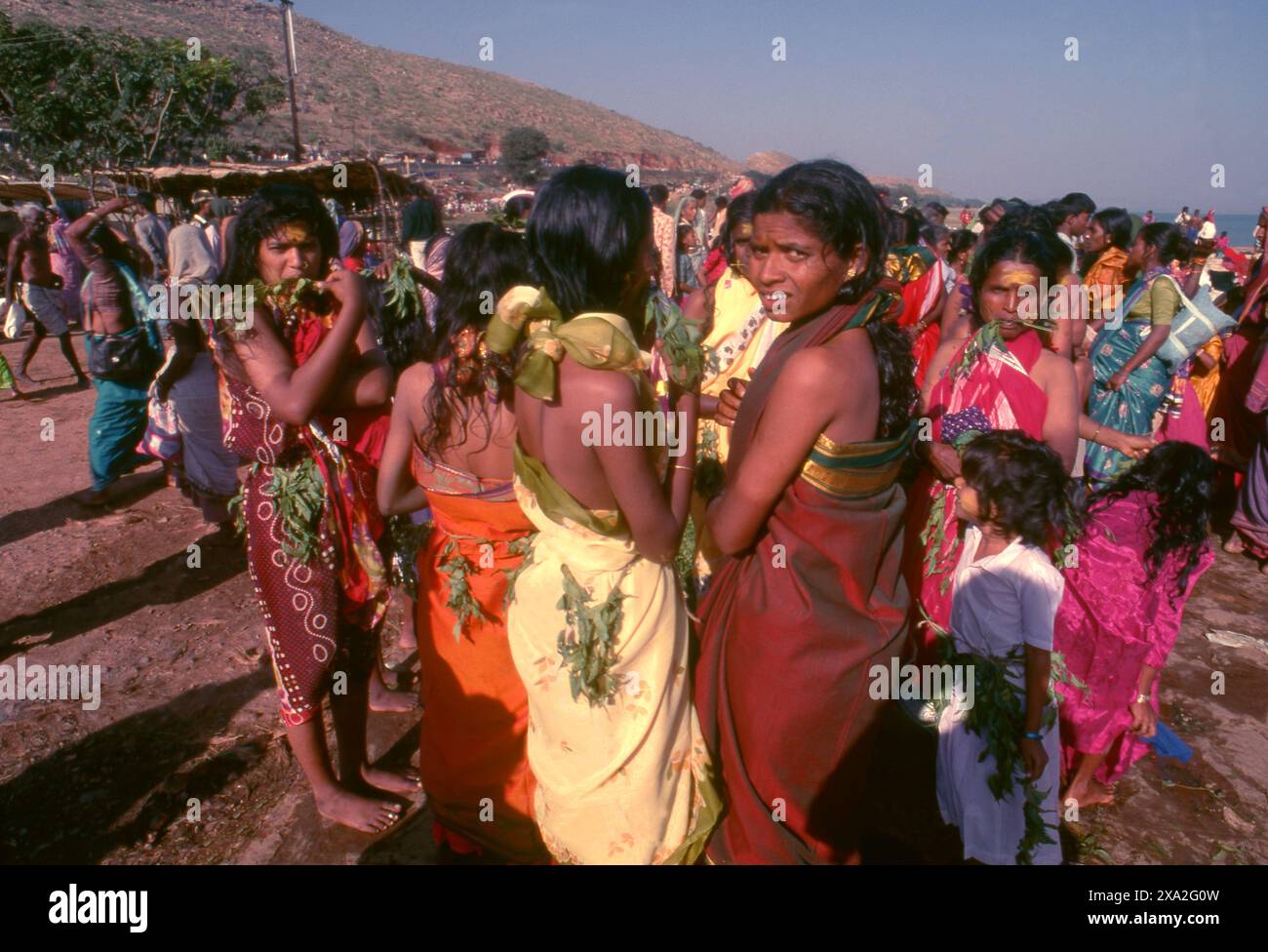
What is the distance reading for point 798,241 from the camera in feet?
5.80

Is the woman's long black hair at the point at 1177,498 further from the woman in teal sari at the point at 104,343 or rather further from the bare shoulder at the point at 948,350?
the woman in teal sari at the point at 104,343

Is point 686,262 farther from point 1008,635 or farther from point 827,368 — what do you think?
point 827,368

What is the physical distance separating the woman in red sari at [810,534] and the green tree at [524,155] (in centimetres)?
3042

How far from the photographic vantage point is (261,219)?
220cm

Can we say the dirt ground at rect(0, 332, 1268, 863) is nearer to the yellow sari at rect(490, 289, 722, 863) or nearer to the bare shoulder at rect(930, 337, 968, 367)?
the yellow sari at rect(490, 289, 722, 863)

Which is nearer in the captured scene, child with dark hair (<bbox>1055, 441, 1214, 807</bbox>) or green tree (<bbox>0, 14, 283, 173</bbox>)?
child with dark hair (<bbox>1055, 441, 1214, 807</bbox>)

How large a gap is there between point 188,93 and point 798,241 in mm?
26300

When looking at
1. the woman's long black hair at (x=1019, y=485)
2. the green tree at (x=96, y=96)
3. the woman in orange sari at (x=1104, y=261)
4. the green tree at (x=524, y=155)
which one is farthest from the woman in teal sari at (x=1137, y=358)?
the green tree at (x=524, y=155)

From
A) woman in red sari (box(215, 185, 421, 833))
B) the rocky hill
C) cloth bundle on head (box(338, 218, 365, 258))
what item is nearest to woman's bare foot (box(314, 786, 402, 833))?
woman in red sari (box(215, 185, 421, 833))

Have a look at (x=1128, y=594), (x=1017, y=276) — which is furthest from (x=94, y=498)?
(x=1128, y=594)

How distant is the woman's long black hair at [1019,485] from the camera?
2.11 metres

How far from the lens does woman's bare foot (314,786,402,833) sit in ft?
8.64

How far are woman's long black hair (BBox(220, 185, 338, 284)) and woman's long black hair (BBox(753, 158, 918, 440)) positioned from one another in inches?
54.5
